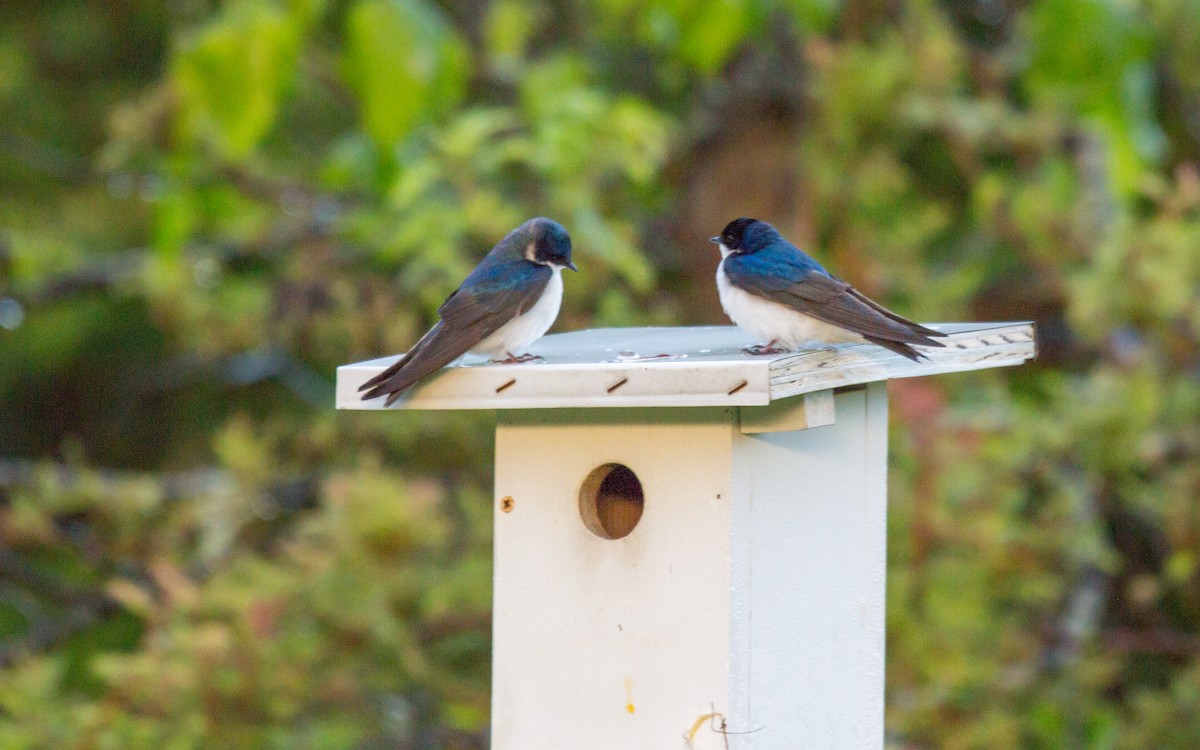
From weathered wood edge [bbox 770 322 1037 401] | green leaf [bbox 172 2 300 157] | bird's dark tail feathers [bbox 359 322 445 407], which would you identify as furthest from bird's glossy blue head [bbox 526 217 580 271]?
green leaf [bbox 172 2 300 157]

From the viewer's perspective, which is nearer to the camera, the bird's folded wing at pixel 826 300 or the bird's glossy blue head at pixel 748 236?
the bird's folded wing at pixel 826 300

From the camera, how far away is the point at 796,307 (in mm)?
1951

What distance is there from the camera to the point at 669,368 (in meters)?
1.76

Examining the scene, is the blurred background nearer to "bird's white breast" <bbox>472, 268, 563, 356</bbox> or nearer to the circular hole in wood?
"bird's white breast" <bbox>472, 268, 563, 356</bbox>

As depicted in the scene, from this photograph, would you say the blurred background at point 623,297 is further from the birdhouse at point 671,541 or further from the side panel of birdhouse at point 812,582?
the side panel of birdhouse at point 812,582

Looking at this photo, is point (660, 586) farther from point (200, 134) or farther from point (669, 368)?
point (200, 134)

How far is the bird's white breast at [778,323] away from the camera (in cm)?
195

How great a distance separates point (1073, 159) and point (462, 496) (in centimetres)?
199

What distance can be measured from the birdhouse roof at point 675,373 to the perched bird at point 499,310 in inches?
1.5

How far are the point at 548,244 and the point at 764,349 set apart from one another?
369 mm

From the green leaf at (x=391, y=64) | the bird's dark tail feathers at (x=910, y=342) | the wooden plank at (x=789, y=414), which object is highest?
the green leaf at (x=391, y=64)

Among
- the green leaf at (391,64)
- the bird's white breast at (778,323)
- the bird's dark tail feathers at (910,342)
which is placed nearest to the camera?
the bird's dark tail feathers at (910,342)

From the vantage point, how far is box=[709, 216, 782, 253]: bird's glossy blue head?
2.16 m

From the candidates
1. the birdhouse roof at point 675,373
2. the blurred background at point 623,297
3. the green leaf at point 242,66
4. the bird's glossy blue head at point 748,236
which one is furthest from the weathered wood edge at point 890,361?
the green leaf at point 242,66
